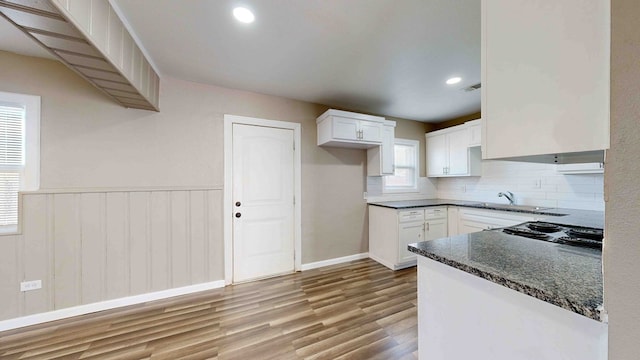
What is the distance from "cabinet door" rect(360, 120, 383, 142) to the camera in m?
3.23

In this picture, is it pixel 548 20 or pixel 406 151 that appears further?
pixel 406 151

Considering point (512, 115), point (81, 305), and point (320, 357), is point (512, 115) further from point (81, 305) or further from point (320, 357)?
point (81, 305)

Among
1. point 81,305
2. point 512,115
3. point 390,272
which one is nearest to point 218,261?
point 81,305

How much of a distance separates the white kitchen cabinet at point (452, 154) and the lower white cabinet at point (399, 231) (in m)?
0.77

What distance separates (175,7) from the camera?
157 cm

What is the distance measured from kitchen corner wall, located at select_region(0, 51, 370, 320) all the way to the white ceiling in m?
0.28

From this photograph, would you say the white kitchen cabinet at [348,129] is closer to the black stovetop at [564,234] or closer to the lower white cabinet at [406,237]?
the lower white cabinet at [406,237]

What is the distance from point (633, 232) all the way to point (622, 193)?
73 mm

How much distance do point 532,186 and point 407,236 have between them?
1.87m

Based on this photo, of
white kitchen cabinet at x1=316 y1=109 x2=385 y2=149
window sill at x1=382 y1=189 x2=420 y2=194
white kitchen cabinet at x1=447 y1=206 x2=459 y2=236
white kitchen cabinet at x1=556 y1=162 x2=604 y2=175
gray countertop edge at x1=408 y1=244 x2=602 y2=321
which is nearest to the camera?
gray countertop edge at x1=408 y1=244 x2=602 y2=321

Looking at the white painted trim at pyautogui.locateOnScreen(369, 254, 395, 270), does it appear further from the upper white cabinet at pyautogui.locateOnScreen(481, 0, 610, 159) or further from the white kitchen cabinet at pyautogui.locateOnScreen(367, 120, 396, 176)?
the upper white cabinet at pyautogui.locateOnScreen(481, 0, 610, 159)

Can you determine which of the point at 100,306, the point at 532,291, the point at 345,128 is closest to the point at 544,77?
the point at 532,291

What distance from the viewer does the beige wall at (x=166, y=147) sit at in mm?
2094

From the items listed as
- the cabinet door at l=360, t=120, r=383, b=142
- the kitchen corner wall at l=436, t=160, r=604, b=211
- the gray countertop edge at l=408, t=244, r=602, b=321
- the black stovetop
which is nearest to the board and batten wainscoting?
the cabinet door at l=360, t=120, r=383, b=142
